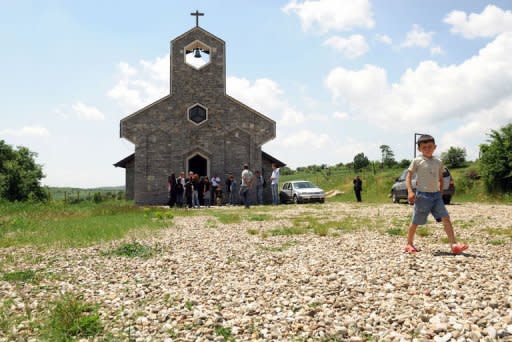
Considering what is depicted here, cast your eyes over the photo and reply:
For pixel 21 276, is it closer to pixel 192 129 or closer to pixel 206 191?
pixel 206 191

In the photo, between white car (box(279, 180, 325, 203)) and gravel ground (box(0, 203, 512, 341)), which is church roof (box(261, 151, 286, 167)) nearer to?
white car (box(279, 180, 325, 203))

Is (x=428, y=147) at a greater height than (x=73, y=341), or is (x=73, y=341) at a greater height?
(x=428, y=147)

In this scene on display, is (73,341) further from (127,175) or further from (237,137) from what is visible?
(127,175)

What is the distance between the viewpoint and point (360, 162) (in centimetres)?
5809

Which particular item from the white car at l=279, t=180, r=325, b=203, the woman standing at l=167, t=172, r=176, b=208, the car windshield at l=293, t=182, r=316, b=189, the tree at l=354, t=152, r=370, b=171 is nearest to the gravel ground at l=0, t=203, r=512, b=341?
the woman standing at l=167, t=172, r=176, b=208

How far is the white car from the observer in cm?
2577

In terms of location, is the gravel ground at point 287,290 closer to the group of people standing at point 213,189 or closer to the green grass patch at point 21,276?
the green grass patch at point 21,276

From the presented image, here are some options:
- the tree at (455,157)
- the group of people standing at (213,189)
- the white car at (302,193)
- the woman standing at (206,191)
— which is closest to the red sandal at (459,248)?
the group of people standing at (213,189)

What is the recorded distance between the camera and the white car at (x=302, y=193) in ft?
84.5

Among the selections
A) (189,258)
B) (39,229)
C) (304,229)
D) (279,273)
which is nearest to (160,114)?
(39,229)

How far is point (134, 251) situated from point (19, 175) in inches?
1108

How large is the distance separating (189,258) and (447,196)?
659 inches

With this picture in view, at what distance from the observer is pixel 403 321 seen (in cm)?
370

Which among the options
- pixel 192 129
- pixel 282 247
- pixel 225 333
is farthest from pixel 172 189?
pixel 225 333
